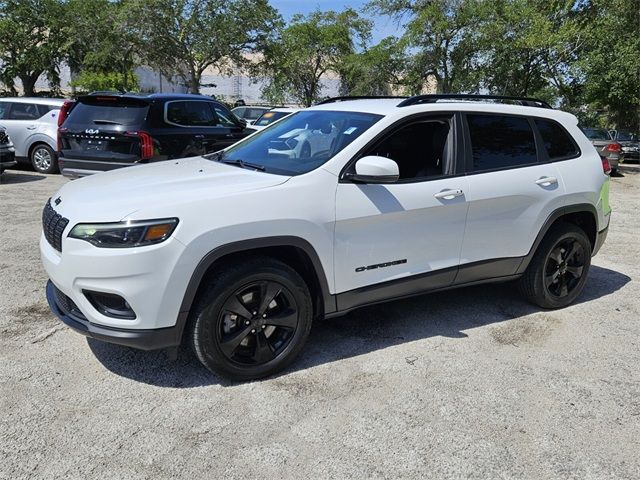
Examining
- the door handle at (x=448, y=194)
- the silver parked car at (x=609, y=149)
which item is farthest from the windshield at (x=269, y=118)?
the door handle at (x=448, y=194)

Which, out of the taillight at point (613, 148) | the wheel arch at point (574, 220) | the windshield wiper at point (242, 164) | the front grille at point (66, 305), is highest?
the windshield wiper at point (242, 164)

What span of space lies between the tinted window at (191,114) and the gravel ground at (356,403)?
4.43 meters

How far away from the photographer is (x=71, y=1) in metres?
30.3

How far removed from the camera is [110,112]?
8.16 meters

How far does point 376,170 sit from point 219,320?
1319mm

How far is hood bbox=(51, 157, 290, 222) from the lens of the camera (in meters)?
3.18

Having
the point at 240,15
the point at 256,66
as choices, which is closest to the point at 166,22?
the point at 240,15

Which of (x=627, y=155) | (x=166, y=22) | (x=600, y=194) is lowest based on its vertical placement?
(x=627, y=155)

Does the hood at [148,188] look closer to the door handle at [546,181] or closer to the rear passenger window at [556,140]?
the door handle at [546,181]

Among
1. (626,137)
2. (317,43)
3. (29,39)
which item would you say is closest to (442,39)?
(626,137)

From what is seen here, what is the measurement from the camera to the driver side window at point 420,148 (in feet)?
13.2

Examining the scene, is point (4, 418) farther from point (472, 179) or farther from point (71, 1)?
point (71, 1)

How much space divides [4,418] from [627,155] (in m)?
24.1

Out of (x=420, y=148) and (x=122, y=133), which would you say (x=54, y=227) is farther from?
(x=122, y=133)
